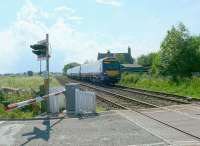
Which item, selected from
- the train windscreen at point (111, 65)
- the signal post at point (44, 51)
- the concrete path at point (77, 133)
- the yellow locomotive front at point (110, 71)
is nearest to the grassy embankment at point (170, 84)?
the yellow locomotive front at point (110, 71)

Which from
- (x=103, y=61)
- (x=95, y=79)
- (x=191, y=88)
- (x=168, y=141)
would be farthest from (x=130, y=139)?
(x=95, y=79)

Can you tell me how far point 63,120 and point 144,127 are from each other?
125 inches

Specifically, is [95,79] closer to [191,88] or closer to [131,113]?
[191,88]

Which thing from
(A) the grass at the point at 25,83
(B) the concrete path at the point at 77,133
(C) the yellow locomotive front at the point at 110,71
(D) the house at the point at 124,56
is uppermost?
(D) the house at the point at 124,56

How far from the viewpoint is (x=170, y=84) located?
127 feet

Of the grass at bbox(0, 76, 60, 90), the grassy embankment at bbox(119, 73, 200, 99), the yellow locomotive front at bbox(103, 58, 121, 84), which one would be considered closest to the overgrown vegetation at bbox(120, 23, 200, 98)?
the grassy embankment at bbox(119, 73, 200, 99)

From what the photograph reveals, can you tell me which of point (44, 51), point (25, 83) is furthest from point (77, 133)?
point (25, 83)

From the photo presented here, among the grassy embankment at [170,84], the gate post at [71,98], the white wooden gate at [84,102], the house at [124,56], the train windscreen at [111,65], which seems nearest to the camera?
the white wooden gate at [84,102]

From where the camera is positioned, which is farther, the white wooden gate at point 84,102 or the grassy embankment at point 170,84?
the grassy embankment at point 170,84

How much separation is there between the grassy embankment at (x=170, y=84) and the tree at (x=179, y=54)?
2101 millimetres

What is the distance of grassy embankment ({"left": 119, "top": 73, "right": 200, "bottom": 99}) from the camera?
30.0m

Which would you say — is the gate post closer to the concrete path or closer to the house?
the concrete path

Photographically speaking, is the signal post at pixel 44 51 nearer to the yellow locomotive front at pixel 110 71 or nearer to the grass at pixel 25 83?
the grass at pixel 25 83

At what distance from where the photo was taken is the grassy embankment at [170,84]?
30.0 metres
